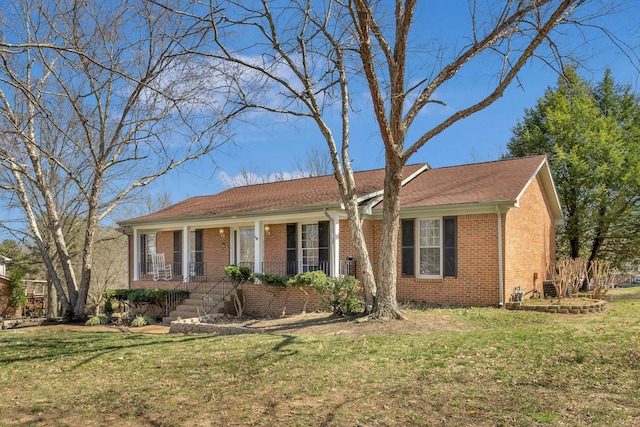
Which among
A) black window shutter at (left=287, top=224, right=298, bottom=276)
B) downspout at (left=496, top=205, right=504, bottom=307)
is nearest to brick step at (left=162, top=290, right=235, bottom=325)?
black window shutter at (left=287, top=224, right=298, bottom=276)

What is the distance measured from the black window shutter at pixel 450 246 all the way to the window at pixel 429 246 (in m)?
0.21

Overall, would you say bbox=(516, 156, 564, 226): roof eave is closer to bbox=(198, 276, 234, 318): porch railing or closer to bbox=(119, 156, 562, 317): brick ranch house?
bbox=(119, 156, 562, 317): brick ranch house

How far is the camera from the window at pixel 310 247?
1641 centimetres

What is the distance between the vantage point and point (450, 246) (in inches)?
558

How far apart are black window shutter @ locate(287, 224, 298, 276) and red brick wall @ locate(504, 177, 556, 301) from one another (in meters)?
6.45

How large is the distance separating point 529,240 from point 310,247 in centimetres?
668

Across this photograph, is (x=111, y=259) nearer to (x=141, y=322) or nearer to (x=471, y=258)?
(x=141, y=322)

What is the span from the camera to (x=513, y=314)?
39.5ft

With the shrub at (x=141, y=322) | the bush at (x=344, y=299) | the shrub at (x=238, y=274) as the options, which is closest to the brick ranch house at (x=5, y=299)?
the shrub at (x=141, y=322)

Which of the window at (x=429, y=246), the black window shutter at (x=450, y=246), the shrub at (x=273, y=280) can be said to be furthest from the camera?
the shrub at (x=273, y=280)

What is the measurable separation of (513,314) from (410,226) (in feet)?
12.9

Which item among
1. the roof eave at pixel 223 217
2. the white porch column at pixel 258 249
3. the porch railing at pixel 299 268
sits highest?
the roof eave at pixel 223 217

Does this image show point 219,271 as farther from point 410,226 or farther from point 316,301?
point 410,226

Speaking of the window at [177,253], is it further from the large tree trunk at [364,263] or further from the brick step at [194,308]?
the large tree trunk at [364,263]
